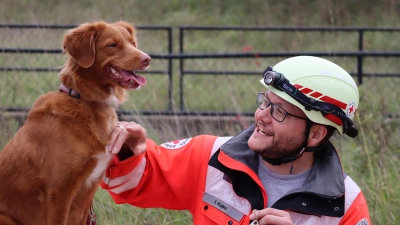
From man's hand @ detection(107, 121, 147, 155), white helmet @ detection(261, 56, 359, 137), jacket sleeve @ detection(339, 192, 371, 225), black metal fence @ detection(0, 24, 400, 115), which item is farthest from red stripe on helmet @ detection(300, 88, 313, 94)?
black metal fence @ detection(0, 24, 400, 115)

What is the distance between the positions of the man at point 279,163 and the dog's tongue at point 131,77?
26 cm

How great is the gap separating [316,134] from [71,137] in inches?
45.1

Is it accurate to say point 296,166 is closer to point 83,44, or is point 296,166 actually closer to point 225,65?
point 83,44

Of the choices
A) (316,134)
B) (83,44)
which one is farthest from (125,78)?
(316,134)

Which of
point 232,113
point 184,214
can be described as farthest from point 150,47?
point 184,214

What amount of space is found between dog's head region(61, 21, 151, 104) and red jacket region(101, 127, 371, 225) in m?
0.36

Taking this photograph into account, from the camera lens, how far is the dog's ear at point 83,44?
10.2ft

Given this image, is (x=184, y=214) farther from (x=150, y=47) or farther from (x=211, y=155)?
(x=150, y=47)

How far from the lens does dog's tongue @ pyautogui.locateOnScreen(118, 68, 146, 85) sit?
314cm

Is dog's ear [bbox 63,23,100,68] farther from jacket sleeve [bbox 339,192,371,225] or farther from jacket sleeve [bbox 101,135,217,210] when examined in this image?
jacket sleeve [bbox 339,192,371,225]

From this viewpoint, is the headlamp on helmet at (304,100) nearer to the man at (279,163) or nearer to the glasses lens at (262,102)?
the man at (279,163)

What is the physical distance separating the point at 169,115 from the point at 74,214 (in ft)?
12.4

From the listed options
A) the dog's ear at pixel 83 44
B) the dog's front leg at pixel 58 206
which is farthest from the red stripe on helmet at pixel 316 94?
the dog's front leg at pixel 58 206

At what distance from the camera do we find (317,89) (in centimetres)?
294
